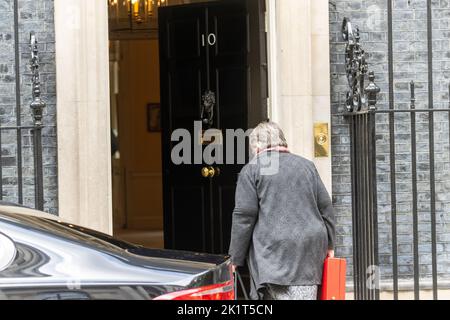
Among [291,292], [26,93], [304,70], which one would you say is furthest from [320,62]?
[291,292]

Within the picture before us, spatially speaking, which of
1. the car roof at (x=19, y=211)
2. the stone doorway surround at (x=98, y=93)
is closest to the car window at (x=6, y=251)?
the car roof at (x=19, y=211)

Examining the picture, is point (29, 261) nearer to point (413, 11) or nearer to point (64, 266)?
point (64, 266)

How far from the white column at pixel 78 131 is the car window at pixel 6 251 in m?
3.31

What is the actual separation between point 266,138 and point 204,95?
10.2 ft

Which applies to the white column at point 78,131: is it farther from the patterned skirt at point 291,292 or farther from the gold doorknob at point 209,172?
the patterned skirt at point 291,292

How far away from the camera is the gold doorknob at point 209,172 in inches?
372

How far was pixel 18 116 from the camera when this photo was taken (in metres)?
8.02

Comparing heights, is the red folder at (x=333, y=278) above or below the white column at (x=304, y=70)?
below

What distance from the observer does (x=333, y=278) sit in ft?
21.2

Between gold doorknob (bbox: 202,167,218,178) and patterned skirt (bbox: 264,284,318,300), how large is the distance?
3036 millimetres

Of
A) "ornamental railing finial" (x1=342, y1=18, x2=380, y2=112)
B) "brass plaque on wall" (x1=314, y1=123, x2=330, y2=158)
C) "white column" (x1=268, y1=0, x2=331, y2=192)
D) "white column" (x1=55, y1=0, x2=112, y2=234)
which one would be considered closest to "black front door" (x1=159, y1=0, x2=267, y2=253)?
"white column" (x1=268, y1=0, x2=331, y2=192)

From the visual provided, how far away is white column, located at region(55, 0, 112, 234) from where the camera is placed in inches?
330

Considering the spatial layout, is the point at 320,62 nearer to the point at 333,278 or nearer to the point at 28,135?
the point at 28,135
